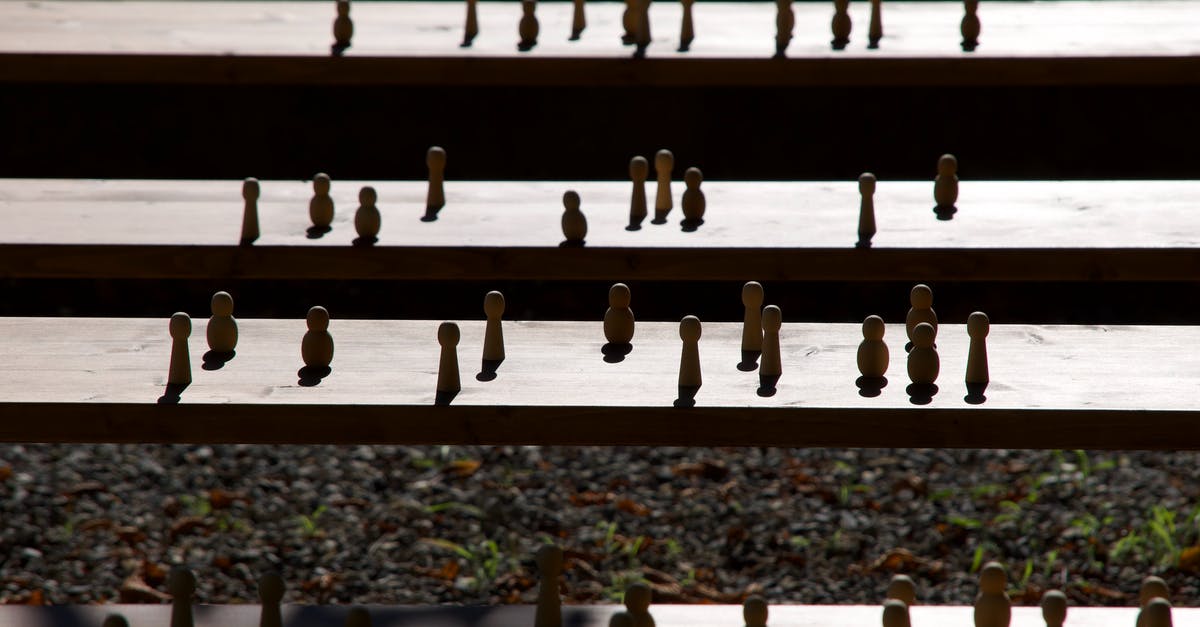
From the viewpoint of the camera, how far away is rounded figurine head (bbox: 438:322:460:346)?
1.77 m

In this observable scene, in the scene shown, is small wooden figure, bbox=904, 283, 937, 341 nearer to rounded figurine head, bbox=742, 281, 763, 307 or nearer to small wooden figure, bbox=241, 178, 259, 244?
rounded figurine head, bbox=742, 281, 763, 307

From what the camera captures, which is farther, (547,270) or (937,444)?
(547,270)

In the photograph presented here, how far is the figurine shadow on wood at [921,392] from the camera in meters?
1.77

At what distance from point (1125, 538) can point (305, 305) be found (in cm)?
242

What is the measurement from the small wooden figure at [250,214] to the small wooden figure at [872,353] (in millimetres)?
1057

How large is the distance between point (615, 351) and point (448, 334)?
305 mm

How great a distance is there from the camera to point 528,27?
299 cm

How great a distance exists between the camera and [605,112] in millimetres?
4031

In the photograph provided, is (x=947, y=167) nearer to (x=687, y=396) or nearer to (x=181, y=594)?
(x=687, y=396)

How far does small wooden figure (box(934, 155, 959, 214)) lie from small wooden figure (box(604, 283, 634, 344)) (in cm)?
75

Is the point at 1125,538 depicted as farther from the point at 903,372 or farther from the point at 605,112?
the point at 605,112

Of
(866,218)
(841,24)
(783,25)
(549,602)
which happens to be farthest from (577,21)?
(549,602)

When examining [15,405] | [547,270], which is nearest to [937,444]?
[547,270]

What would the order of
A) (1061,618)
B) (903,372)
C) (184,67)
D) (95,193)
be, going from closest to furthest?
(1061,618)
(903,372)
(95,193)
(184,67)
